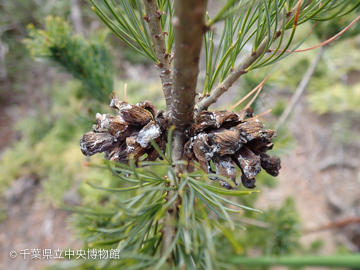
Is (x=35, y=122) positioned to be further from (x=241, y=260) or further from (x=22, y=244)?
(x=241, y=260)

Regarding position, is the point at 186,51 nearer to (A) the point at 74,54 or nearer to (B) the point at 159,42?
(B) the point at 159,42

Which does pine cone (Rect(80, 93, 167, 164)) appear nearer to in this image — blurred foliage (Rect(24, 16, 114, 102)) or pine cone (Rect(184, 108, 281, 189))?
pine cone (Rect(184, 108, 281, 189))

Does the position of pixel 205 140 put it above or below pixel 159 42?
below

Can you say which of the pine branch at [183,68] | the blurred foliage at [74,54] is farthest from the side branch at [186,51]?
the blurred foliage at [74,54]

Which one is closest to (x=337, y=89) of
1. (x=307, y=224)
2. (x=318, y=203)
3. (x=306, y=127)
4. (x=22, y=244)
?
(x=306, y=127)

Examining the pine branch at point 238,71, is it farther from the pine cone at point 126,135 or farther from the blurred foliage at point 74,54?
the blurred foliage at point 74,54

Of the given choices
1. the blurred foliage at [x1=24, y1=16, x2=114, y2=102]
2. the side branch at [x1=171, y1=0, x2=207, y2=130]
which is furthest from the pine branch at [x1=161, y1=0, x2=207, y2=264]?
the blurred foliage at [x1=24, y1=16, x2=114, y2=102]

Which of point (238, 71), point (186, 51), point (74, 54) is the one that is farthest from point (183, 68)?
point (74, 54)
